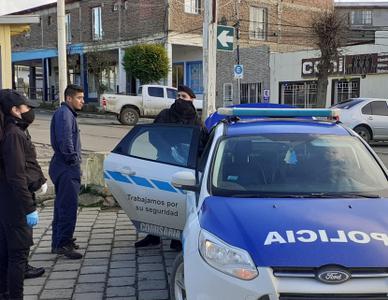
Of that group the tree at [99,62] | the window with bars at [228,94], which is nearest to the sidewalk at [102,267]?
the window with bars at [228,94]

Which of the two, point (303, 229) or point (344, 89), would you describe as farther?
point (344, 89)

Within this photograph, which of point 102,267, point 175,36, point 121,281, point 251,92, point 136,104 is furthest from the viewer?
point 251,92

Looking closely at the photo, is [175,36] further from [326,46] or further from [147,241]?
[147,241]

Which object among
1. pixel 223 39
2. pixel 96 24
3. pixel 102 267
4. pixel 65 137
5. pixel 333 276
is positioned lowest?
pixel 102 267

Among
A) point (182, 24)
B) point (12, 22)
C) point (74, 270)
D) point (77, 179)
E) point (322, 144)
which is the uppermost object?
point (182, 24)

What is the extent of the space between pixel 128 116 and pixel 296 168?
19916 mm

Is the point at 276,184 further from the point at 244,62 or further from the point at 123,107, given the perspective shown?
the point at 244,62

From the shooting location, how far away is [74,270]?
17.3 feet

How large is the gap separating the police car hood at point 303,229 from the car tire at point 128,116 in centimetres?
2020

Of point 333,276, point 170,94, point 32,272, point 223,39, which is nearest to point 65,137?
point 32,272

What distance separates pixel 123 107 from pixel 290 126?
63.6ft

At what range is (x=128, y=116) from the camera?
23547 millimetres

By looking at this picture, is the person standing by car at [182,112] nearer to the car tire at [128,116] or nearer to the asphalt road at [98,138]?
the asphalt road at [98,138]

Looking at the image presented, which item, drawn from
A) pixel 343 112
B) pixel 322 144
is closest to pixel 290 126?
pixel 322 144
